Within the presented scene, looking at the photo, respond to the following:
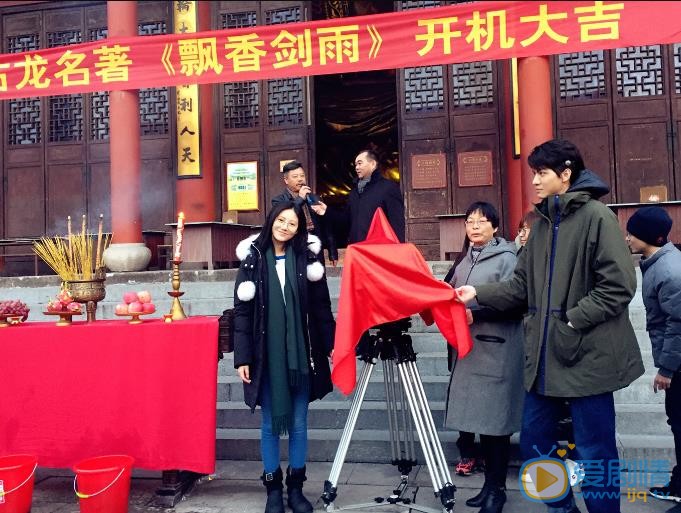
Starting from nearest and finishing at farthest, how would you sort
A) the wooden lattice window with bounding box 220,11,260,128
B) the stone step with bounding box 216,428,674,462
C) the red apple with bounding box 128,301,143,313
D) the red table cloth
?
the red table cloth → the red apple with bounding box 128,301,143,313 → the stone step with bounding box 216,428,674,462 → the wooden lattice window with bounding box 220,11,260,128

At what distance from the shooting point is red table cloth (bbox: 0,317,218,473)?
3.53 metres

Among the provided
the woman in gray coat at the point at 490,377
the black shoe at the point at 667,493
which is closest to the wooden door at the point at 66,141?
the woman in gray coat at the point at 490,377

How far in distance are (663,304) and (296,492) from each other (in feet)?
7.59

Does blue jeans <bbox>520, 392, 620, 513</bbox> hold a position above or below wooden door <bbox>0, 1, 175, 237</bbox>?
below

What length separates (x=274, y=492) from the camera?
11.0 feet

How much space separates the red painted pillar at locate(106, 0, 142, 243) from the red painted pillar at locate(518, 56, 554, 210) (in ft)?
16.9

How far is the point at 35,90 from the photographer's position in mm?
4816

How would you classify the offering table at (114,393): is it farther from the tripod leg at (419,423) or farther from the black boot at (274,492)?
the tripod leg at (419,423)

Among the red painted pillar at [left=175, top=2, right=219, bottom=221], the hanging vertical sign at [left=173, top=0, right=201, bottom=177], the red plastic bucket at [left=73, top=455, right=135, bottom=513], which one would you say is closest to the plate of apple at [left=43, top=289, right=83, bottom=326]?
the red plastic bucket at [left=73, top=455, right=135, bottom=513]

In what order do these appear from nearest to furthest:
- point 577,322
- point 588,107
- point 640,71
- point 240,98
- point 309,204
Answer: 1. point 577,322
2. point 309,204
3. point 640,71
4. point 588,107
5. point 240,98

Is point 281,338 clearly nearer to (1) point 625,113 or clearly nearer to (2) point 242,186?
(2) point 242,186

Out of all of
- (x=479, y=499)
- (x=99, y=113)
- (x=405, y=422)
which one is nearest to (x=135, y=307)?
(x=405, y=422)

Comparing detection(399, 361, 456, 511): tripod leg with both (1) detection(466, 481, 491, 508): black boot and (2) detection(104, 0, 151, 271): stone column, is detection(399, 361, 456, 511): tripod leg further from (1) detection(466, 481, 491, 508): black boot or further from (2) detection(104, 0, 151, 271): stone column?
(2) detection(104, 0, 151, 271): stone column

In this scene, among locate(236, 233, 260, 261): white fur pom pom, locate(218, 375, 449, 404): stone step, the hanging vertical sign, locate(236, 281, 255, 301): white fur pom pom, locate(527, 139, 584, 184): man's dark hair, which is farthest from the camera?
the hanging vertical sign
